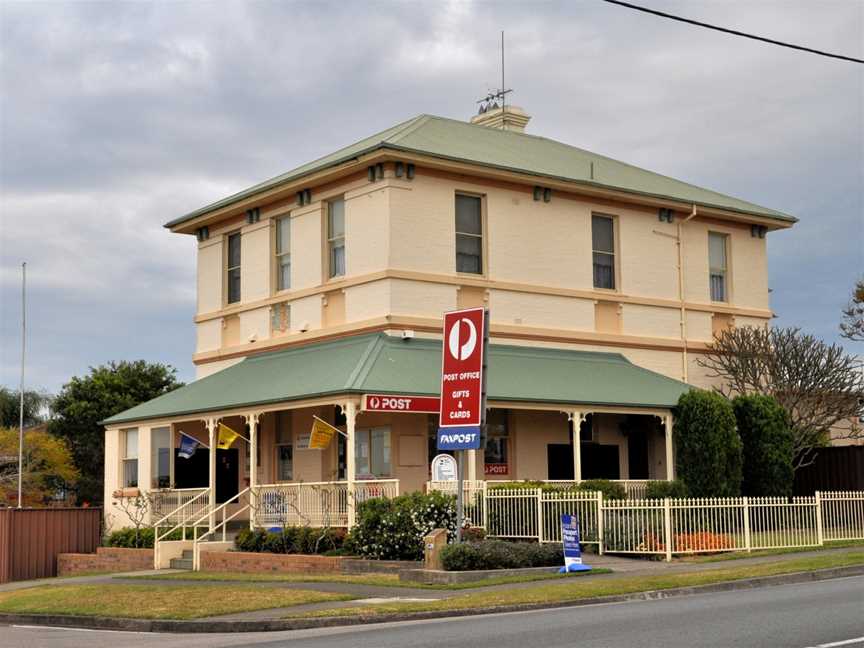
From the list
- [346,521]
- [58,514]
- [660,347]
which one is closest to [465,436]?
[346,521]

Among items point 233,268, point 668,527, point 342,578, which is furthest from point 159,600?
point 233,268

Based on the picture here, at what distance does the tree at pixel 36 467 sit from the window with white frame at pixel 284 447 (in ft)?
72.2

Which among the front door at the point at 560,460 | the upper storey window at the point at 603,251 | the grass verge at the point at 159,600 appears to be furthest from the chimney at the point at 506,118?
the grass verge at the point at 159,600

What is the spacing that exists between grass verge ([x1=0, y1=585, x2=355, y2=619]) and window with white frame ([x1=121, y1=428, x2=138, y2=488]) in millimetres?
11049

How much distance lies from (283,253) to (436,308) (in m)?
5.19

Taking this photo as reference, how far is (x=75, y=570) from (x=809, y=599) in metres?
20.8

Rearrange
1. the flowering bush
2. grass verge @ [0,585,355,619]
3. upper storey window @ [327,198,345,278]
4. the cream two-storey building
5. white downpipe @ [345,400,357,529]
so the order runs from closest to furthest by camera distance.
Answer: grass verge @ [0,585,355,619], the flowering bush, white downpipe @ [345,400,357,529], the cream two-storey building, upper storey window @ [327,198,345,278]

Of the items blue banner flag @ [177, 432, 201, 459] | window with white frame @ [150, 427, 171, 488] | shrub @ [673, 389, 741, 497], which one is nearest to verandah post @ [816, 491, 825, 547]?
shrub @ [673, 389, 741, 497]

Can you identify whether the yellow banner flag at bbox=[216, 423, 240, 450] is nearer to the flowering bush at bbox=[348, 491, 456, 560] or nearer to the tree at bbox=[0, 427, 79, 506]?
the flowering bush at bbox=[348, 491, 456, 560]

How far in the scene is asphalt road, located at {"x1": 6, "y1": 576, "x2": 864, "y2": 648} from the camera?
38.8 ft

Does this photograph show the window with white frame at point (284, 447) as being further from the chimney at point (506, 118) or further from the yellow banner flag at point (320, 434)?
the chimney at point (506, 118)

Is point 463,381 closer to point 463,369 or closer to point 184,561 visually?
point 463,369

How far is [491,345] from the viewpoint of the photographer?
29.7m

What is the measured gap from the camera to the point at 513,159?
3178cm
